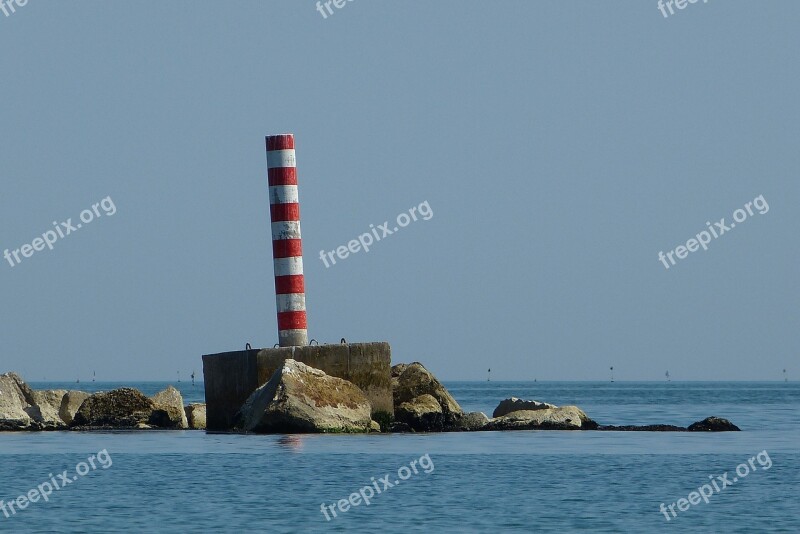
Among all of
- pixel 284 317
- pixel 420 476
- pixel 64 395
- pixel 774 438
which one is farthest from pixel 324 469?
pixel 64 395

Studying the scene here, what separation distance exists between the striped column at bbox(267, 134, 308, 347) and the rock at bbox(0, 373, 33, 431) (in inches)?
284

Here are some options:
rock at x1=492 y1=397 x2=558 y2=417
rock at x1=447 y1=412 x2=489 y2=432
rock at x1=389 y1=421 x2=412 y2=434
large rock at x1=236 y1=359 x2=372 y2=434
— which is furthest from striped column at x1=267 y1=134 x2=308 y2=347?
rock at x1=492 y1=397 x2=558 y2=417

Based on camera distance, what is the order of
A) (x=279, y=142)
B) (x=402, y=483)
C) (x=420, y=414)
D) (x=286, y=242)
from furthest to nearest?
(x=420, y=414) → (x=279, y=142) → (x=286, y=242) → (x=402, y=483)

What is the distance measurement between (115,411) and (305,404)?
7.18 meters

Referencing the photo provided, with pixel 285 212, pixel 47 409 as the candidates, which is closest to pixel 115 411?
pixel 47 409

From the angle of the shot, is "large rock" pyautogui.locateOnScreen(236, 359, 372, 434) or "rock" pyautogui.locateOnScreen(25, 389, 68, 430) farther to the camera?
"rock" pyautogui.locateOnScreen(25, 389, 68, 430)

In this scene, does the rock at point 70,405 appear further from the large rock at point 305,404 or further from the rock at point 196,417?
the large rock at point 305,404

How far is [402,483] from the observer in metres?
20.7

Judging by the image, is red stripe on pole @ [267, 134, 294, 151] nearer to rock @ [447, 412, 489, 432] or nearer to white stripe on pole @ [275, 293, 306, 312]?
white stripe on pole @ [275, 293, 306, 312]

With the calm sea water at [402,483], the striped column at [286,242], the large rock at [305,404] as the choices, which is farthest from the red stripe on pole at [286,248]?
the calm sea water at [402,483]

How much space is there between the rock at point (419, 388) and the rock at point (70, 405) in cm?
772

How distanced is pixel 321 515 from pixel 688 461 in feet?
27.7

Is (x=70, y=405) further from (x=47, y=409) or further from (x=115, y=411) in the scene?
(x=115, y=411)

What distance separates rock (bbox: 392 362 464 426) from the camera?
30984 millimetres
